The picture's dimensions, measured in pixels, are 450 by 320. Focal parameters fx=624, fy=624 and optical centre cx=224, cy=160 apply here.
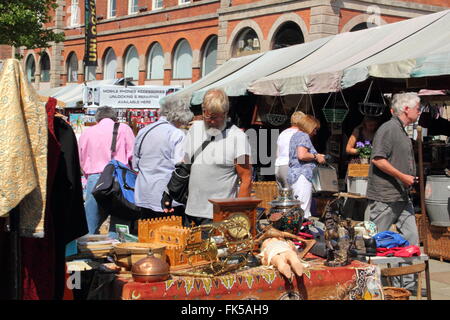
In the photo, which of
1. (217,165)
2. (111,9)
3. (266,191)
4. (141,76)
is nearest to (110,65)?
(111,9)

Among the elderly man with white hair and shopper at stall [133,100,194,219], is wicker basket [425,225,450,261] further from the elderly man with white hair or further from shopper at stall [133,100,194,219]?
shopper at stall [133,100,194,219]

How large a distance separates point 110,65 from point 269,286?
Result: 2929cm

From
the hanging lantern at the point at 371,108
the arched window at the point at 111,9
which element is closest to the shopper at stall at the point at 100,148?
the hanging lantern at the point at 371,108

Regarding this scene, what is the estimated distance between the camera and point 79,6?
117 ft

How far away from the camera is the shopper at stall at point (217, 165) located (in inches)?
176

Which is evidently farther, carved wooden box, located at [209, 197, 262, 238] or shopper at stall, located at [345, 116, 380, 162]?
shopper at stall, located at [345, 116, 380, 162]

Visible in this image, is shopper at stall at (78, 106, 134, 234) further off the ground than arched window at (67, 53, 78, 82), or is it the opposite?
arched window at (67, 53, 78, 82)

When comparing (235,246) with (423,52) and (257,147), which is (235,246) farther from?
(257,147)

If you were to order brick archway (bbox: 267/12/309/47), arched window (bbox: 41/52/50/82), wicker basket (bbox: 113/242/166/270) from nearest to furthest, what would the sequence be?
wicker basket (bbox: 113/242/166/270)
brick archway (bbox: 267/12/309/47)
arched window (bbox: 41/52/50/82)

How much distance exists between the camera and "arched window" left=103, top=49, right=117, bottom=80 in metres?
31.4

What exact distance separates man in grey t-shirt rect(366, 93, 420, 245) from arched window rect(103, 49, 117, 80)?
27.0 metres

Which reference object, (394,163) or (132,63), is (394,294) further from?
(132,63)

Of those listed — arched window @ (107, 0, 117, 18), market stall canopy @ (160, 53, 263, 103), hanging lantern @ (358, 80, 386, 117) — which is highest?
arched window @ (107, 0, 117, 18)

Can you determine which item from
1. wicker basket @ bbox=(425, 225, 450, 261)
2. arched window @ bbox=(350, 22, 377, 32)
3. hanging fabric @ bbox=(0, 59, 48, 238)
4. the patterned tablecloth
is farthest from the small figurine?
arched window @ bbox=(350, 22, 377, 32)
